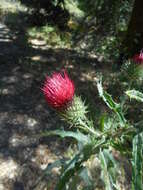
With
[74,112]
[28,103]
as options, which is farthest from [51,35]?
[74,112]

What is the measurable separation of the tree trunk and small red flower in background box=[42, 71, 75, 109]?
16.7 feet

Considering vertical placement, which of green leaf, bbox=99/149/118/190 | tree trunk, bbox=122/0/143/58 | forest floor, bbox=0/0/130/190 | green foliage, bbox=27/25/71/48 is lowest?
green foliage, bbox=27/25/71/48

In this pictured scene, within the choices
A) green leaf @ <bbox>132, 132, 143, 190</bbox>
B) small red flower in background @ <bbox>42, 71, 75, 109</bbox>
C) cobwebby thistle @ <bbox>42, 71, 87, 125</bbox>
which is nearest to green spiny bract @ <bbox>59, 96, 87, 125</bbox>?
cobwebby thistle @ <bbox>42, 71, 87, 125</bbox>

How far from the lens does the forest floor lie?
13.8ft

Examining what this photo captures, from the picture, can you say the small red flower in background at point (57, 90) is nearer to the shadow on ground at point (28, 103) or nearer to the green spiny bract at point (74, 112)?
the green spiny bract at point (74, 112)

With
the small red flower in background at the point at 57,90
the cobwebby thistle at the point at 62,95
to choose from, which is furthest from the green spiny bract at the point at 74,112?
the small red flower in background at the point at 57,90

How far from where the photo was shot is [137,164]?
1621 mm

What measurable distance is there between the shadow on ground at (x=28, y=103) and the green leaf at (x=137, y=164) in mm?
2578

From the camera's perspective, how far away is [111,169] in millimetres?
2213

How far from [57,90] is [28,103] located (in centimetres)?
373

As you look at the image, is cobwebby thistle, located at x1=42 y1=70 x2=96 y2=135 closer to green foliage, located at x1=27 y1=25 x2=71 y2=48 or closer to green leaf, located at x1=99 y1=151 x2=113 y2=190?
green leaf, located at x1=99 y1=151 x2=113 y2=190

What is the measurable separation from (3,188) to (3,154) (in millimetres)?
587

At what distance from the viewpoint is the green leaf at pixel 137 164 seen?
5.23 feet

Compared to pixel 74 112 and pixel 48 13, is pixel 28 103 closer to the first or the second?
pixel 74 112
